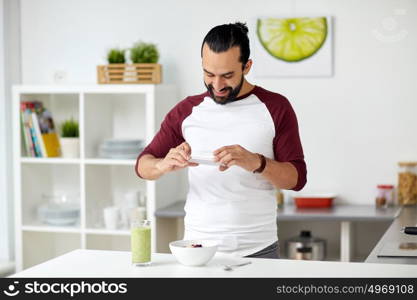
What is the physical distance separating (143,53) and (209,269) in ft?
7.68

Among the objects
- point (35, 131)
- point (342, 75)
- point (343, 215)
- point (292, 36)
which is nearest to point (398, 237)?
point (343, 215)

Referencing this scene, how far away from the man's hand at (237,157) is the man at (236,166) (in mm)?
69

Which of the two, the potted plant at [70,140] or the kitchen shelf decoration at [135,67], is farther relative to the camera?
the potted plant at [70,140]

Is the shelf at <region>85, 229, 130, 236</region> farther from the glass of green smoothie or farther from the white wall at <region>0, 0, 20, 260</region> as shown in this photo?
the glass of green smoothie

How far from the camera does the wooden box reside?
14.0 ft

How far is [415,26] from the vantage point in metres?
4.13

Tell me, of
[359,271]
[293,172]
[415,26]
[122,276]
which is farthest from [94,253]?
[415,26]

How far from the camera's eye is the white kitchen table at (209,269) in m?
2.12

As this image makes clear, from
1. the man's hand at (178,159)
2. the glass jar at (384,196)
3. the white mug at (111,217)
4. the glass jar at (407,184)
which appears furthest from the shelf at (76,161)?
the man's hand at (178,159)

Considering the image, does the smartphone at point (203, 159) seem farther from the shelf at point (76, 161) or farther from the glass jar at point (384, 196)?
the glass jar at point (384, 196)

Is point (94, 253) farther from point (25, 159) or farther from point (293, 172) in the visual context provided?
point (25, 159)

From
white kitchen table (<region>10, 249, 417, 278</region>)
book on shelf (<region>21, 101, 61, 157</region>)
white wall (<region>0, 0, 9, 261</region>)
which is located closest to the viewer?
white kitchen table (<region>10, 249, 417, 278</region>)

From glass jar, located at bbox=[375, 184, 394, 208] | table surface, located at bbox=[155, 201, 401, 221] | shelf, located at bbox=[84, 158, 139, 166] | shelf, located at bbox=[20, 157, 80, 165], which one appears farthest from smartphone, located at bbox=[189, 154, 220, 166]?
shelf, located at bbox=[20, 157, 80, 165]

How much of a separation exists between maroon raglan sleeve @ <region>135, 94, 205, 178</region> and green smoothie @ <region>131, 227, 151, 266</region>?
50cm
